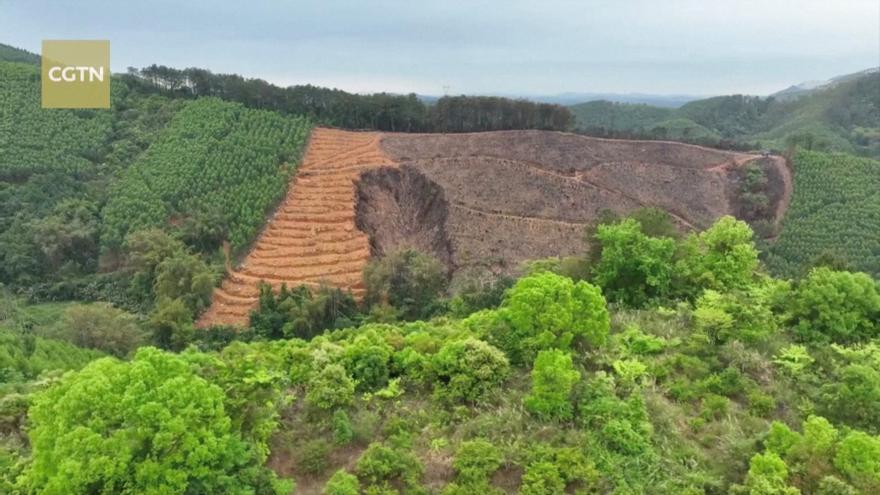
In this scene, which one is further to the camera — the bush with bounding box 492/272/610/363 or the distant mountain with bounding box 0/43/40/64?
the distant mountain with bounding box 0/43/40/64

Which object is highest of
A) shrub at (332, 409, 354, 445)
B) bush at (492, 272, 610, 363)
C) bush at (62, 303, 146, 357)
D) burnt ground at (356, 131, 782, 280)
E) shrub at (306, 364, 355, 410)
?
burnt ground at (356, 131, 782, 280)

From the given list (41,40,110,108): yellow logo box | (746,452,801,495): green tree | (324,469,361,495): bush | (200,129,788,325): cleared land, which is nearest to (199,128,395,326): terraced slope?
(200,129,788,325): cleared land

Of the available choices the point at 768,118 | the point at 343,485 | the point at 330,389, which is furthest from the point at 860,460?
the point at 768,118

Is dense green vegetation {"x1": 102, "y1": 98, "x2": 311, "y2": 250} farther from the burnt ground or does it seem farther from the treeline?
the burnt ground

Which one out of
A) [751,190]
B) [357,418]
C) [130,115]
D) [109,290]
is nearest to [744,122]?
[751,190]

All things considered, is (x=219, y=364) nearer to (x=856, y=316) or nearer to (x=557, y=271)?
(x=557, y=271)

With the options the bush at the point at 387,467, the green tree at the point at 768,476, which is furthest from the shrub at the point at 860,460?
the bush at the point at 387,467

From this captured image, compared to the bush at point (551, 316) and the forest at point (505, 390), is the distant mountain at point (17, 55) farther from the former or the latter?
the bush at point (551, 316)
